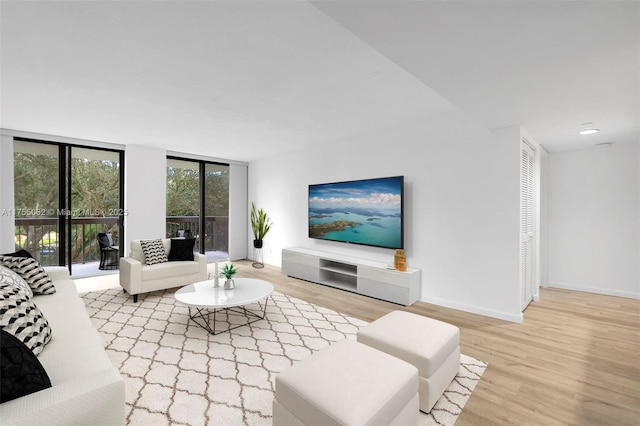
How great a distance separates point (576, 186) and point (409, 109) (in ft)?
10.3

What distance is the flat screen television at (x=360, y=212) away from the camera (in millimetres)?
4160

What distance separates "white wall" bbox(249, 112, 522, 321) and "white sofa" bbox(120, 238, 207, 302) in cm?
244

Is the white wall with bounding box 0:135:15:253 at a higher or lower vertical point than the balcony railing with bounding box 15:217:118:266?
higher

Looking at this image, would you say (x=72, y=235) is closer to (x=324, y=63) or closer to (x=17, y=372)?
(x=17, y=372)

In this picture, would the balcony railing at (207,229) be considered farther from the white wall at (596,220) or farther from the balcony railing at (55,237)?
the white wall at (596,220)

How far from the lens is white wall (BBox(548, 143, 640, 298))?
13.5 feet

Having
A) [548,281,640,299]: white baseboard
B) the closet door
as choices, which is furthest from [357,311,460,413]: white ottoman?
[548,281,640,299]: white baseboard

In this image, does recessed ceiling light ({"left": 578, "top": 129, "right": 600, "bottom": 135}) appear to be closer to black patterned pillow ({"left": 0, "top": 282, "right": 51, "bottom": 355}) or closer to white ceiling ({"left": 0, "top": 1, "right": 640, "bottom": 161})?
white ceiling ({"left": 0, "top": 1, "right": 640, "bottom": 161})

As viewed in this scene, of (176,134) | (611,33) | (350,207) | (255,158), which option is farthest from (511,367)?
(255,158)

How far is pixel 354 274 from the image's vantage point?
14.5 feet

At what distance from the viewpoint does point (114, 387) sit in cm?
130

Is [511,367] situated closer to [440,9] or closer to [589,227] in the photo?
[440,9]

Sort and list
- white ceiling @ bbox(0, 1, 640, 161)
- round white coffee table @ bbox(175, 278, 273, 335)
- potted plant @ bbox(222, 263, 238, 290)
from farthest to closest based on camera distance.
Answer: potted plant @ bbox(222, 263, 238, 290)
round white coffee table @ bbox(175, 278, 273, 335)
white ceiling @ bbox(0, 1, 640, 161)

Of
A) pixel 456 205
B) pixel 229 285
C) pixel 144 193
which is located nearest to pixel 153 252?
pixel 229 285
